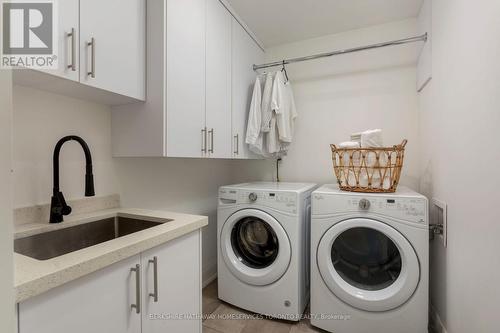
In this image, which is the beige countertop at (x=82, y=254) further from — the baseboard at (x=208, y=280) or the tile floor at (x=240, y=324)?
the baseboard at (x=208, y=280)

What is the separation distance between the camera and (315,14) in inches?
77.2

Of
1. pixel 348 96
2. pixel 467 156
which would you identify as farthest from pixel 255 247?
pixel 348 96

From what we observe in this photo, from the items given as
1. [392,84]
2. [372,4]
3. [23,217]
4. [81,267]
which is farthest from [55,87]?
[392,84]

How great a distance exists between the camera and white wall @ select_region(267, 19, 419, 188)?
2045 millimetres

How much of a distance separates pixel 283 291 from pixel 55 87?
1.75 m

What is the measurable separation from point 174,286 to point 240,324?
90cm

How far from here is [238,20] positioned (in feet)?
6.36

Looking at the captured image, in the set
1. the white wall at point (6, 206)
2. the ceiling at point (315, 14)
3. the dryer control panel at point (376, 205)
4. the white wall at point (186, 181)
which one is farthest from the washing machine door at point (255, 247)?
the ceiling at point (315, 14)

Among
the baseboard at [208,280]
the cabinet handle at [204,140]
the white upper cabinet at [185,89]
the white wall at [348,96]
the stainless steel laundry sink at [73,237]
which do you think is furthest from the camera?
the baseboard at [208,280]

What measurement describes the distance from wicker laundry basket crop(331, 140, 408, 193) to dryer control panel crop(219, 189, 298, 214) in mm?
402

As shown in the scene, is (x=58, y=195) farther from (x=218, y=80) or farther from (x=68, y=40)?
(x=218, y=80)

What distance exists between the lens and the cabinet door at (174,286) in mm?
948

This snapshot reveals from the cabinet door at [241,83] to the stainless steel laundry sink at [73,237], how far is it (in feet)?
2.98

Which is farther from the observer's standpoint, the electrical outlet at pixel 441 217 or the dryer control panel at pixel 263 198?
the dryer control panel at pixel 263 198
